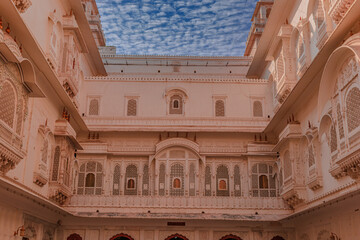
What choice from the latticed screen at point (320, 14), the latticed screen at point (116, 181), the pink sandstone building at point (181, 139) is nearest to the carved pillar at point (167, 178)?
the pink sandstone building at point (181, 139)

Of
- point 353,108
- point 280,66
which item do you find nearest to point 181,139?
point 280,66

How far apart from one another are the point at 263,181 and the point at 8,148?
14479 millimetres

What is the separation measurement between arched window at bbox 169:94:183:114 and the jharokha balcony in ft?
17.7

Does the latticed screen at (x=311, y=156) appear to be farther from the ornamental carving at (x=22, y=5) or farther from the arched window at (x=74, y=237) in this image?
the ornamental carving at (x=22, y=5)

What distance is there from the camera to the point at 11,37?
41.7ft

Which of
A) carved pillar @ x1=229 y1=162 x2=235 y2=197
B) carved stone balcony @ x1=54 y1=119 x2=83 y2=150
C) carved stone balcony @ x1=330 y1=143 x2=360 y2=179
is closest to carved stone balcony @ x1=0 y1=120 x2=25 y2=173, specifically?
carved stone balcony @ x1=54 y1=119 x2=83 y2=150

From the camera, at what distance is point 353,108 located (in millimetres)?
12453

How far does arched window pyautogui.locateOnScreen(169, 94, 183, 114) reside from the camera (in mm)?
23797

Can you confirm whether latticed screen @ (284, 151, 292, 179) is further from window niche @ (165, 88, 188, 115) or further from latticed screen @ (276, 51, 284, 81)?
window niche @ (165, 88, 188, 115)

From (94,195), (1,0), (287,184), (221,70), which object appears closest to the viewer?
(1,0)

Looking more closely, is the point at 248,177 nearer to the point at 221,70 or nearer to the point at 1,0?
the point at 221,70

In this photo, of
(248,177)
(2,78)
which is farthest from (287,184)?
(2,78)

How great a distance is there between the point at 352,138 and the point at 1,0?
1095 centimetres

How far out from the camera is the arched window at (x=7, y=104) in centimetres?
1166
